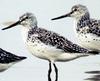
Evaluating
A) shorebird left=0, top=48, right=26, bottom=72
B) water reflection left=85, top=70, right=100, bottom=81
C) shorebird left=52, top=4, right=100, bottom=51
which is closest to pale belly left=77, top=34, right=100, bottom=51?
shorebird left=52, top=4, right=100, bottom=51

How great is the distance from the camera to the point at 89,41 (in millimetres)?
2986

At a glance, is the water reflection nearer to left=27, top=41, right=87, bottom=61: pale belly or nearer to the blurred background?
the blurred background

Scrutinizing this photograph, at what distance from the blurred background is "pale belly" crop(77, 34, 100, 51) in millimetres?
33

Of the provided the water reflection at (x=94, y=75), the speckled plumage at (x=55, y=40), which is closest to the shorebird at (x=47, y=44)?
the speckled plumage at (x=55, y=40)

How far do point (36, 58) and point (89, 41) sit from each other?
0.26 m

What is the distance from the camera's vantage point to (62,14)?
306 centimetres

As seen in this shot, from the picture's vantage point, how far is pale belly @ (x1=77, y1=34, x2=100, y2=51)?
2984 mm

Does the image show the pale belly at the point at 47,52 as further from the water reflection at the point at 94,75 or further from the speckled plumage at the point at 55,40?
the water reflection at the point at 94,75

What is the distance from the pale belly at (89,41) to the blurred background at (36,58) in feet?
0.11

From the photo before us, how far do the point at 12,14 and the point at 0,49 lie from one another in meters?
0.18

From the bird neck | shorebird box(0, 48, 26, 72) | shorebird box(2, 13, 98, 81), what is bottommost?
shorebird box(0, 48, 26, 72)

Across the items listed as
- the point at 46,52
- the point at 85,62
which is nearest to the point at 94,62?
the point at 85,62

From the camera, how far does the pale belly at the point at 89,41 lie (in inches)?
117

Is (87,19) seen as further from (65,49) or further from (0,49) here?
(0,49)
